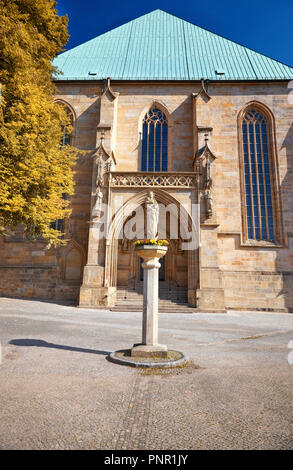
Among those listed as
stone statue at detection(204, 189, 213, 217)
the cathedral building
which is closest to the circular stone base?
the cathedral building

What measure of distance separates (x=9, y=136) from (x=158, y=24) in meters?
21.6

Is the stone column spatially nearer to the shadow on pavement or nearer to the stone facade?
the shadow on pavement

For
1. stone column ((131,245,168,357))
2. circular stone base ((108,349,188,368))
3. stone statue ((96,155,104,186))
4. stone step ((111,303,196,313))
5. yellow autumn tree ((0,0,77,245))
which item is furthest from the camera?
stone statue ((96,155,104,186))

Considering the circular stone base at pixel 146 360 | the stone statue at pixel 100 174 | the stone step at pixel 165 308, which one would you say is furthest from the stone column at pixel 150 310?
the stone statue at pixel 100 174

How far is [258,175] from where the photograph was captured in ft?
53.6

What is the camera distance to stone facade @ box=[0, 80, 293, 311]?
44.7ft

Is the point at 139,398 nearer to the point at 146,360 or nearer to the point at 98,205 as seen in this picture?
the point at 146,360

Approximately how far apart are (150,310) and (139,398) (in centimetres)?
199

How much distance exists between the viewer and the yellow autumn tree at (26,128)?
9148mm

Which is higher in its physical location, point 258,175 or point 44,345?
point 258,175

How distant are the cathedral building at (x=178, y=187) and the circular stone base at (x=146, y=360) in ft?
26.5

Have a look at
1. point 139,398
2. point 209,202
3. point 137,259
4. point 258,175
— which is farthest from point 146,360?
point 258,175

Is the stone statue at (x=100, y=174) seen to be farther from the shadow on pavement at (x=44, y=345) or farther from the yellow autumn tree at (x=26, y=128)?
the shadow on pavement at (x=44, y=345)

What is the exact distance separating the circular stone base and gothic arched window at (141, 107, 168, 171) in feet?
45.0
